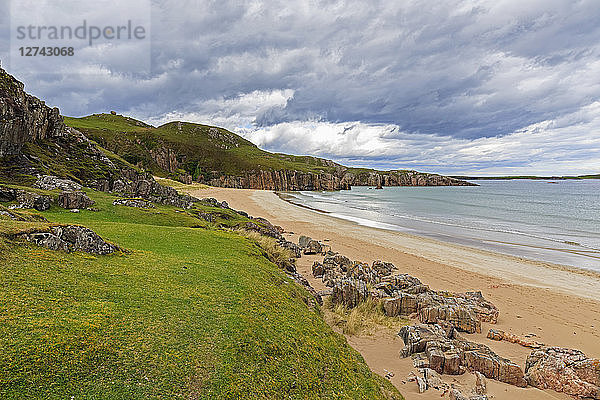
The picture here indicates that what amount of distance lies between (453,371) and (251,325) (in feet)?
22.7

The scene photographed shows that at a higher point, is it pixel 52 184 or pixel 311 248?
pixel 52 184

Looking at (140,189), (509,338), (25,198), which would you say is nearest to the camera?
(509,338)

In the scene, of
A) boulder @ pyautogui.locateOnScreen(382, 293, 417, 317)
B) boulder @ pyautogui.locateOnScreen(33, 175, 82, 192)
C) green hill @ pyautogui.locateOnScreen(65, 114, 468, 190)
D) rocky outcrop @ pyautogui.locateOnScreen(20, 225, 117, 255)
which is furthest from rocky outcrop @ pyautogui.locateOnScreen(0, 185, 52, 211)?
green hill @ pyautogui.locateOnScreen(65, 114, 468, 190)

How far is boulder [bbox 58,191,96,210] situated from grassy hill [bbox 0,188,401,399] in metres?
14.4

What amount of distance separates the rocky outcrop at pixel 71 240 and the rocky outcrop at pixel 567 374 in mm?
14818

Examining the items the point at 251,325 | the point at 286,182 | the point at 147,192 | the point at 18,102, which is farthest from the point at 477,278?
the point at 286,182

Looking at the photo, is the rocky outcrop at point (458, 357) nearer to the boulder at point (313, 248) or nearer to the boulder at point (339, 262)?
the boulder at point (339, 262)

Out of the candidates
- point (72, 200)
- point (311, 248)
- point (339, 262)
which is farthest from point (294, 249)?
point (72, 200)

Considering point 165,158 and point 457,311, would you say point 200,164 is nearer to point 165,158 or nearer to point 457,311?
point 165,158

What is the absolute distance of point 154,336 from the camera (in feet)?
21.8

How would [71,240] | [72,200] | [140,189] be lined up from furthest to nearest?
1. [140,189]
2. [72,200]
3. [71,240]

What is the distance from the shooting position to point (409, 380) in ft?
32.8

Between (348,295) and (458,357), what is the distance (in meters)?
5.90

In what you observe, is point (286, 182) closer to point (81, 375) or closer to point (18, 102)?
point (18, 102)
